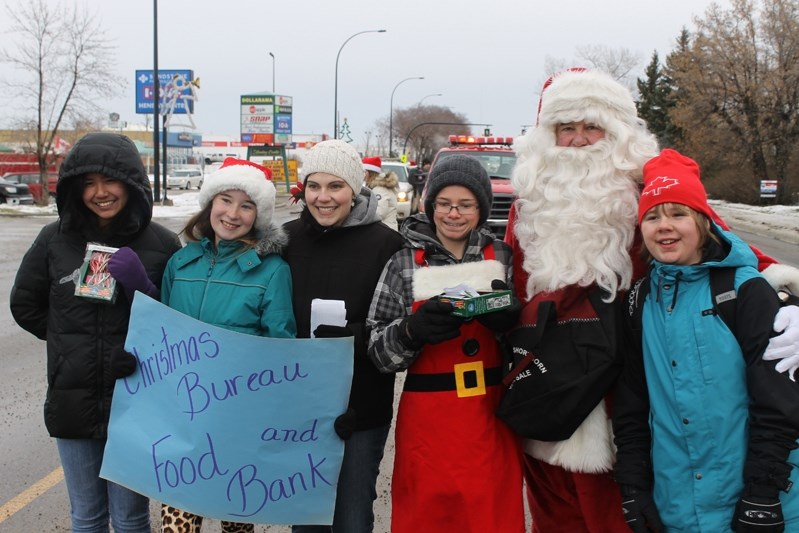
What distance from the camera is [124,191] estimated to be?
9.07ft

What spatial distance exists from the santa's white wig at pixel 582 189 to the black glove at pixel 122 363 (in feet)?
5.02

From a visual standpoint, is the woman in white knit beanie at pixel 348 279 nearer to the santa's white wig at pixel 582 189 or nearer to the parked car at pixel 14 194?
the santa's white wig at pixel 582 189

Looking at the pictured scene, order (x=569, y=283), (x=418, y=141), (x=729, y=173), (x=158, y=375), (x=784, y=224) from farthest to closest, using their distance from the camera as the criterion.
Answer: (x=418, y=141)
(x=729, y=173)
(x=784, y=224)
(x=158, y=375)
(x=569, y=283)

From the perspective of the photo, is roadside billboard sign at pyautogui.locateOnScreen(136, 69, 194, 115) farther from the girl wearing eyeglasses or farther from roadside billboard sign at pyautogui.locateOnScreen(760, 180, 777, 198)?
the girl wearing eyeglasses

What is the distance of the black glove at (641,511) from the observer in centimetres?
228

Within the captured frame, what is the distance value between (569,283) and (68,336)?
189cm

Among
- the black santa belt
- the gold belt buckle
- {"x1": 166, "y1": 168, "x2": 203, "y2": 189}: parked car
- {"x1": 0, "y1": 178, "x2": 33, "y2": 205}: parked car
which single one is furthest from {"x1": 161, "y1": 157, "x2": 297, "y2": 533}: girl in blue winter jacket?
{"x1": 166, "y1": 168, "x2": 203, "y2": 189}: parked car

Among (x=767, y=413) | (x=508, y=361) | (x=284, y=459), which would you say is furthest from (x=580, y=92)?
(x=284, y=459)

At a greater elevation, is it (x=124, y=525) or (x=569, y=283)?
(x=569, y=283)

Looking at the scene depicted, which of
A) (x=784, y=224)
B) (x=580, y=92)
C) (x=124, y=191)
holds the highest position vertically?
(x=580, y=92)

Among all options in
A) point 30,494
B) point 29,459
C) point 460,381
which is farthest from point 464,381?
point 29,459

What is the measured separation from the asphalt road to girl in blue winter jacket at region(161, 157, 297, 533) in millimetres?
1141

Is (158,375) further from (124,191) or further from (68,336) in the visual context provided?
(124,191)

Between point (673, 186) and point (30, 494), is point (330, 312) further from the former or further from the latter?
point (30, 494)
